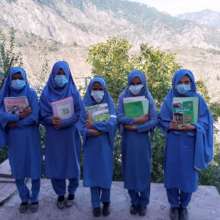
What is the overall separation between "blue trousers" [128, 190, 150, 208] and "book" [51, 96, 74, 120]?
102cm

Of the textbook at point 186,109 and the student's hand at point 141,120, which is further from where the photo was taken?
the student's hand at point 141,120

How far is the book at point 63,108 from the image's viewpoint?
13.8 feet

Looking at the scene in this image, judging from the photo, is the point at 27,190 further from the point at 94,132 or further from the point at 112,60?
the point at 112,60

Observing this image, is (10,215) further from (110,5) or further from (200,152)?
(110,5)

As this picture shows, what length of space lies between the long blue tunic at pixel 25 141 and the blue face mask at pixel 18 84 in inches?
2.7

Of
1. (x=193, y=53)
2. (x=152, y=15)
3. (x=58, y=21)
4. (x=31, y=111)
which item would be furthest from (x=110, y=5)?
(x=31, y=111)

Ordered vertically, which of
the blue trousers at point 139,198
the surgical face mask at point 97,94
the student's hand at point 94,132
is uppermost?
the surgical face mask at point 97,94

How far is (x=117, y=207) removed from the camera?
4652mm

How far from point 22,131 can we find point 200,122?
5.83 feet

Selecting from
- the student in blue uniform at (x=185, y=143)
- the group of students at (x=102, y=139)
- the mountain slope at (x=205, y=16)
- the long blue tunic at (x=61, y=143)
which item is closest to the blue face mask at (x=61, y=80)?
the group of students at (x=102, y=139)

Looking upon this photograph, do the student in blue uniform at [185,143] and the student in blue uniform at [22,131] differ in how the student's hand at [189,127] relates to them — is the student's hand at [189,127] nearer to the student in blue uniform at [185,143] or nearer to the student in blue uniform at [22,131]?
the student in blue uniform at [185,143]

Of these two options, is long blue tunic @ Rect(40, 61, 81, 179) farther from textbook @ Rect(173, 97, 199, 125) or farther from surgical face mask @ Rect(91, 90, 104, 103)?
textbook @ Rect(173, 97, 199, 125)

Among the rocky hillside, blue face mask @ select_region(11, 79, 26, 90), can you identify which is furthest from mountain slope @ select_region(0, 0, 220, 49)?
blue face mask @ select_region(11, 79, 26, 90)

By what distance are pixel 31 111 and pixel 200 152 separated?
172cm
